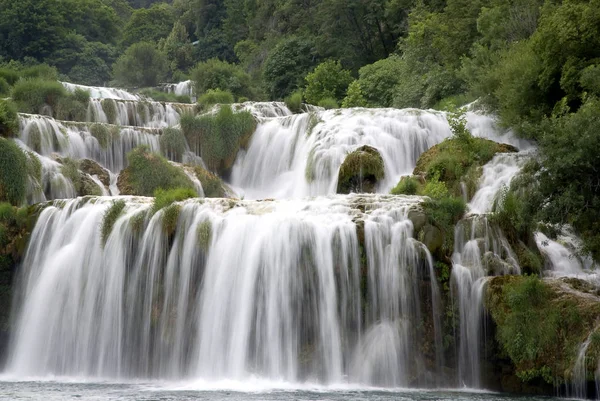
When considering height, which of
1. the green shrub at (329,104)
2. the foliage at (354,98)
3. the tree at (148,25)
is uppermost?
the tree at (148,25)

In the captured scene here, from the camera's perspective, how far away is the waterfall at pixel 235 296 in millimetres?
18812

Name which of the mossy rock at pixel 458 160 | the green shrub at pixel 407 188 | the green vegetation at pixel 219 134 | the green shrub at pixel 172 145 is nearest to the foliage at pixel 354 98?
the green vegetation at pixel 219 134

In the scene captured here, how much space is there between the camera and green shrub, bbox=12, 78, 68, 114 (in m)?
34.1

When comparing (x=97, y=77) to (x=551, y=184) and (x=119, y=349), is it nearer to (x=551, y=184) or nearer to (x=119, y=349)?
(x=119, y=349)

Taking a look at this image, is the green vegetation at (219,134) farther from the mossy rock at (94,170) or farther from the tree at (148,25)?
the tree at (148,25)

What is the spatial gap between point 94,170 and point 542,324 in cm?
1801

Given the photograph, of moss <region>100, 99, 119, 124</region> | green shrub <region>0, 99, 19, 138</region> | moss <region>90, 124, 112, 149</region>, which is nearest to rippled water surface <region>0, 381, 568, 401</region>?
green shrub <region>0, 99, 19, 138</region>

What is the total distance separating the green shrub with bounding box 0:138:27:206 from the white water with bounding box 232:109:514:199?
8.59m

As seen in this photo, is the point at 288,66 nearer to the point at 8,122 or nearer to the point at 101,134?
the point at 101,134

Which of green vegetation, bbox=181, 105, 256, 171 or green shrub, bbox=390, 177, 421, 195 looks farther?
green vegetation, bbox=181, 105, 256, 171

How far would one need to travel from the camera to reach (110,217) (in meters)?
21.8

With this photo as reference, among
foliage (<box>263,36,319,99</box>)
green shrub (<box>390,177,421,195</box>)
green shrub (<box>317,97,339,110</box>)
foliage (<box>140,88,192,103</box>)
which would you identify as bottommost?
green shrub (<box>390,177,421,195</box>)

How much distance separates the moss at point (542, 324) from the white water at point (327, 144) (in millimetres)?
9636

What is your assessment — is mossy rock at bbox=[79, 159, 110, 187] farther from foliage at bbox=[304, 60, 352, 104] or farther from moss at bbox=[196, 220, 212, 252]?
foliage at bbox=[304, 60, 352, 104]
